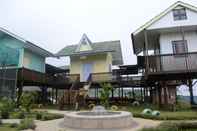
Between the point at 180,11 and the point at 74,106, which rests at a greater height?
the point at 180,11

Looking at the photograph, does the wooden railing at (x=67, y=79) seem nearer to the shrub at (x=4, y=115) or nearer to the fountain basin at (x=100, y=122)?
the shrub at (x=4, y=115)

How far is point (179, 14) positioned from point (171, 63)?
4.13 metres

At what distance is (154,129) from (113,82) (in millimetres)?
11820

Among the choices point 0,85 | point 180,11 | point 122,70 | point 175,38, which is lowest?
point 0,85

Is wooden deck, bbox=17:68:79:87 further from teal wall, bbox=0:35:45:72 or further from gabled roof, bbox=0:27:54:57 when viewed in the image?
gabled roof, bbox=0:27:54:57

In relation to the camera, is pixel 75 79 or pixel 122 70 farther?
pixel 122 70

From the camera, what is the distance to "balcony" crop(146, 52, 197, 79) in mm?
12976

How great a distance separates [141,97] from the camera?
22672mm

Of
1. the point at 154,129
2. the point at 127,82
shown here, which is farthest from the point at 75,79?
the point at 154,129

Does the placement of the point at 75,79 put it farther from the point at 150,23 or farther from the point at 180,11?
the point at 180,11

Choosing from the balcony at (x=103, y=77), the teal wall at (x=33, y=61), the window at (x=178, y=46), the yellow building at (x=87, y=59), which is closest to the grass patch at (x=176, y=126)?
the window at (x=178, y=46)

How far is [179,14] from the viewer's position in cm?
1532

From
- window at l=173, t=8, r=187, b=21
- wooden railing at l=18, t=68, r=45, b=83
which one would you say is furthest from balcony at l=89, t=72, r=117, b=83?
window at l=173, t=8, r=187, b=21

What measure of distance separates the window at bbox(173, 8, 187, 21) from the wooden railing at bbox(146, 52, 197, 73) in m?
2.99
